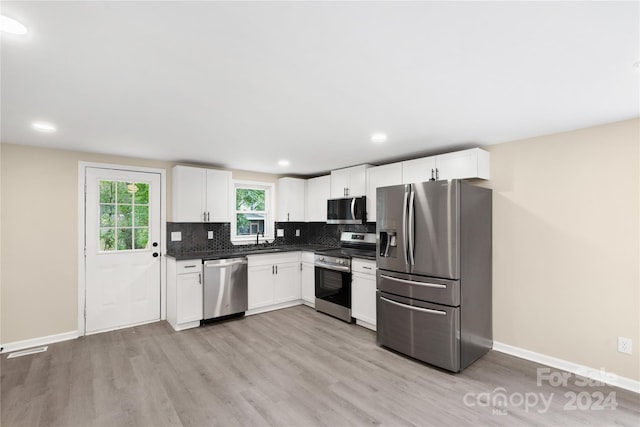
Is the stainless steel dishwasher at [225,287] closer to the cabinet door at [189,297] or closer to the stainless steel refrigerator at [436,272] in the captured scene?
the cabinet door at [189,297]

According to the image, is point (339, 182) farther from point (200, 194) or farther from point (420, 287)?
point (420, 287)

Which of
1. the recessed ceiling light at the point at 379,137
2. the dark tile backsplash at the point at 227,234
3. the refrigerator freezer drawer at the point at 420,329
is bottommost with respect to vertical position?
the refrigerator freezer drawer at the point at 420,329

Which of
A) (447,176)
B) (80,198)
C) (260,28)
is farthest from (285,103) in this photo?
(80,198)

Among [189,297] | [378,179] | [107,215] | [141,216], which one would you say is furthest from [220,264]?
[378,179]

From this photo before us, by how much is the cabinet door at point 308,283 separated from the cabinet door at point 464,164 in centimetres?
249

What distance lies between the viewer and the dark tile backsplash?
14.4ft

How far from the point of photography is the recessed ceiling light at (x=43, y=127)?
Result: 8.55ft

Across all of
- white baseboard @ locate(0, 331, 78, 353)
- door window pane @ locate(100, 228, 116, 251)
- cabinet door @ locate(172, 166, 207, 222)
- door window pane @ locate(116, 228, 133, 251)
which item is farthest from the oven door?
white baseboard @ locate(0, 331, 78, 353)

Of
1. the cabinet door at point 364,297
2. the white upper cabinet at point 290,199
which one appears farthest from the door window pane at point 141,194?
the cabinet door at point 364,297

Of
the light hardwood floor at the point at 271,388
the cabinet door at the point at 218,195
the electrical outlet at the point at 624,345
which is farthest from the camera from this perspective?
the cabinet door at the point at 218,195

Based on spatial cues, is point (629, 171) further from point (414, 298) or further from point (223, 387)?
point (223, 387)

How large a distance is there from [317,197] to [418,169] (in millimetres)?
2058

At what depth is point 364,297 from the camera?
3.86 metres

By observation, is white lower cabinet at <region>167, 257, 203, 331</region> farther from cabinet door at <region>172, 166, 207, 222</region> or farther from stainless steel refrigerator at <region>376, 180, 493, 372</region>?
stainless steel refrigerator at <region>376, 180, 493, 372</region>
